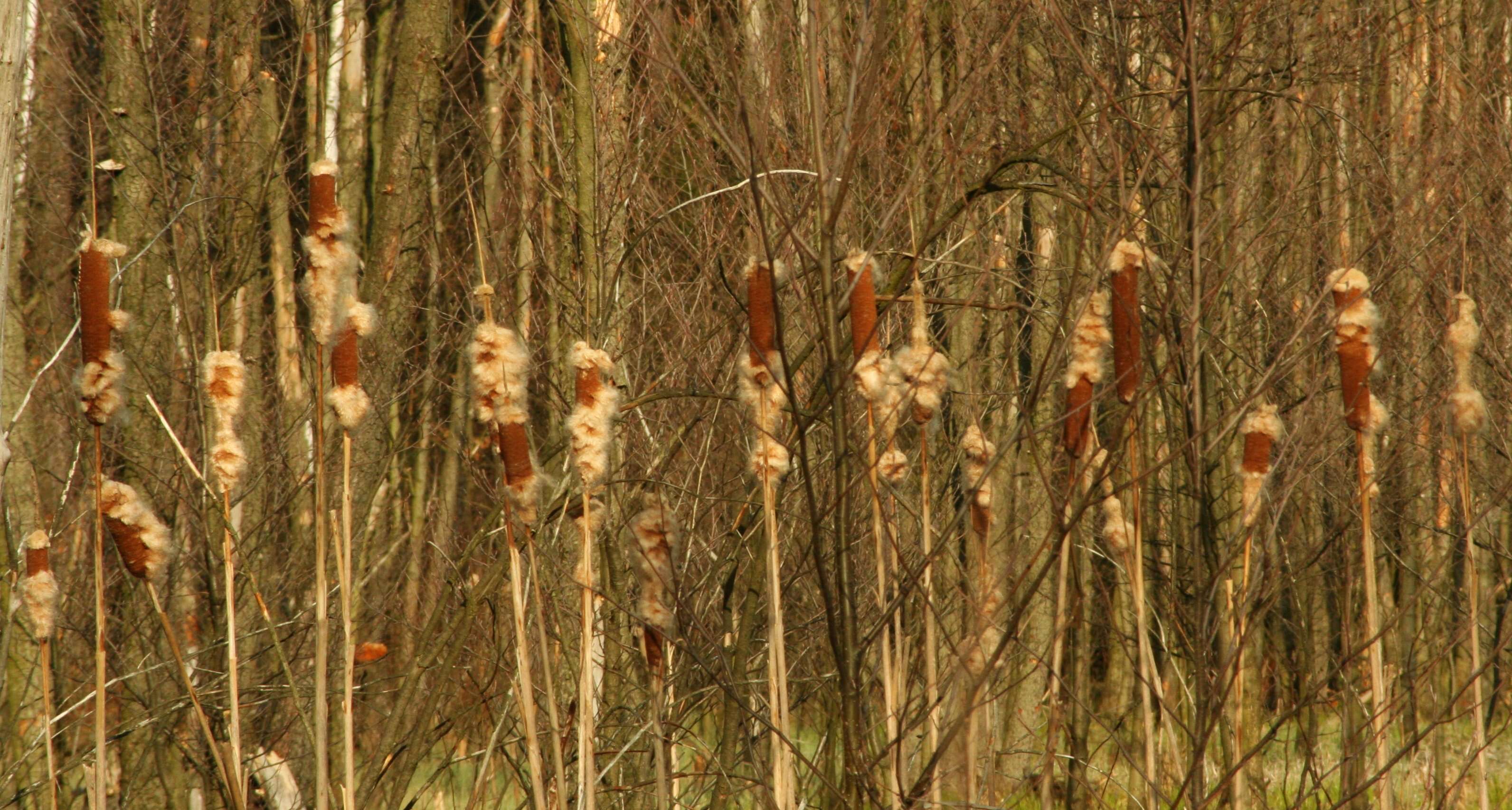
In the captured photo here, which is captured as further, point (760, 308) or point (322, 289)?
point (322, 289)

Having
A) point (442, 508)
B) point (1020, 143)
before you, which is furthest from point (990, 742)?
point (442, 508)

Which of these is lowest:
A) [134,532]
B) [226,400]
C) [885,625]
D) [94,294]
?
[885,625]

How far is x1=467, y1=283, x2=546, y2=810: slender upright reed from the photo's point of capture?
2492 millimetres

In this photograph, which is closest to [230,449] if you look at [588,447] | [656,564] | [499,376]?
[499,376]

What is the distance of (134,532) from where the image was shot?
9.10ft

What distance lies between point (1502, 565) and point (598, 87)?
7142 mm

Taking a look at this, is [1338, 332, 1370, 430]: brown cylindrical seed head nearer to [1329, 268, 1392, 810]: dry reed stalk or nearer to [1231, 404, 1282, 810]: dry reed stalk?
[1329, 268, 1392, 810]: dry reed stalk

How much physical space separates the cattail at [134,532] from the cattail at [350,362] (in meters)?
0.52

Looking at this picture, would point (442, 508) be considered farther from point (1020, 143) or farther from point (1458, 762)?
point (1458, 762)

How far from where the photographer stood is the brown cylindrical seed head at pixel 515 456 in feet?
8.14

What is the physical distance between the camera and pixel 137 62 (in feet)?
20.0

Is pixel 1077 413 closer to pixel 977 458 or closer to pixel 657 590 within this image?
pixel 977 458

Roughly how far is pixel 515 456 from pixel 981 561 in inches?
42.1

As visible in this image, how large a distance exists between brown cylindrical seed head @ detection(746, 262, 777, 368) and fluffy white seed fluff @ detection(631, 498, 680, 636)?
0.43 metres
